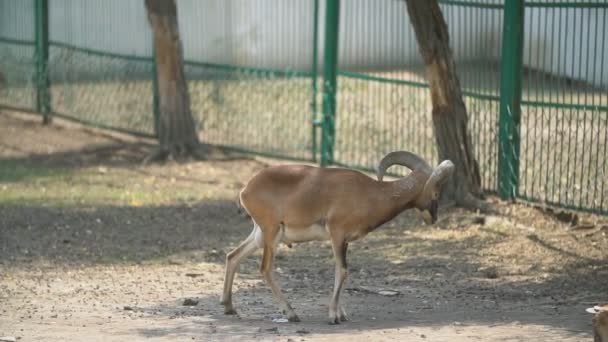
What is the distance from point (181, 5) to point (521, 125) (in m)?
6.97

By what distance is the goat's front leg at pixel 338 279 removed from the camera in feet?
25.8

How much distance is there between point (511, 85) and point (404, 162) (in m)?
3.66

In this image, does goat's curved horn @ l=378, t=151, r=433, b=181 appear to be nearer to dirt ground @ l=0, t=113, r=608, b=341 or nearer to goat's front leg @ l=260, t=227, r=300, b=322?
goat's front leg @ l=260, t=227, r=300, b=322

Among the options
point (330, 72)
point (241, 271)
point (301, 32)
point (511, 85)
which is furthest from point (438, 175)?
point (301, 32)

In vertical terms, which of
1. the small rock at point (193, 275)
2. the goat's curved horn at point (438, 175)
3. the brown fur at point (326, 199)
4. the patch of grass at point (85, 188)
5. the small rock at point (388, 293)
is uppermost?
the goat's curved horn at point (438, 175)

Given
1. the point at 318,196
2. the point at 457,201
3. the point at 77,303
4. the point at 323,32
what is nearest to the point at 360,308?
the point at 318,196

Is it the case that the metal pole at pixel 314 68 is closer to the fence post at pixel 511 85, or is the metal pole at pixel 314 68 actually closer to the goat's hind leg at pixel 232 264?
the fence post at pixel 511 85

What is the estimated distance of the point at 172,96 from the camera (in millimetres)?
15062

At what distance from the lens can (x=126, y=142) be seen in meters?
16.5

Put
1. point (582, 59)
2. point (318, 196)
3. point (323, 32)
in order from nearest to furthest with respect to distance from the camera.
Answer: point (318, 196)
point (582, 59)
point (323, 32)

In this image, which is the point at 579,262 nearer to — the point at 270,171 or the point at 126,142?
the point at 270,171

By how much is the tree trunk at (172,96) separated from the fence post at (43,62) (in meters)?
3.58

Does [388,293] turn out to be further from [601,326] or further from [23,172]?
[23,172]

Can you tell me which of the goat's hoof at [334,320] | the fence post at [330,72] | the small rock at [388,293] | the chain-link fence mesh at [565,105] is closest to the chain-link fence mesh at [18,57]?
the fence post at [330,72]
